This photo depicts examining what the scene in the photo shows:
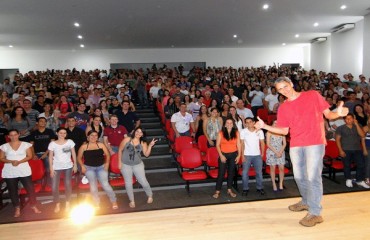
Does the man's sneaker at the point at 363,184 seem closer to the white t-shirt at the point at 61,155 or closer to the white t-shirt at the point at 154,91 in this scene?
the white t-shirt at the point at 61,155

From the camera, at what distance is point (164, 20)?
12.1 meters

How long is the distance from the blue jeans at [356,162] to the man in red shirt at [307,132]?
302 cm

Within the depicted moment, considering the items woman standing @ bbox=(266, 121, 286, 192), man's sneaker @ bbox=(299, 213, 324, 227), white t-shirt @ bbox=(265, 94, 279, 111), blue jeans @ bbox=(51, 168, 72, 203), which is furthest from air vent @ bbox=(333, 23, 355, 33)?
blue jeans @ bbox=(51, 168, 72, 203)

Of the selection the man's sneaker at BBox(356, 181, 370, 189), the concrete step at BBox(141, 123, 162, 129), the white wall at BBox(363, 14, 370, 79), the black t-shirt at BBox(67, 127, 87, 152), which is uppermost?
the white wall at BBox(363, 14, 370, 79)

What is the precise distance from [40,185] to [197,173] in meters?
2.92

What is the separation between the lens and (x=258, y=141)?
20.3 feet

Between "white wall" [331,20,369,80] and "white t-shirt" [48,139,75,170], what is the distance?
41.6ft

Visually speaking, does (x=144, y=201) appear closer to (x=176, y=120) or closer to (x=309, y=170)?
(x=176, y=120)

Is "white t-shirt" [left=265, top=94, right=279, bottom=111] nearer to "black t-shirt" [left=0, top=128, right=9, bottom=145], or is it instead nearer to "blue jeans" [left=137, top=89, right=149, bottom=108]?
"blue jeans" [left=137, top=89, right=149, bottom=108]

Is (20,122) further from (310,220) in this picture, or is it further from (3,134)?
(310,220)

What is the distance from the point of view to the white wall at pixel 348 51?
1420 centimetres

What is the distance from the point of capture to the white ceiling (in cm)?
982

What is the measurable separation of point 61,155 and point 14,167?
0.76 metres

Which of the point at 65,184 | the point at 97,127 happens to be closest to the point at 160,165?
the point at 97,127
